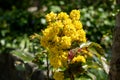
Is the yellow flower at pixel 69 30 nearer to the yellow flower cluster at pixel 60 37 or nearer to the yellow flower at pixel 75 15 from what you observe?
the yellow flower cluster at pixel 60 37

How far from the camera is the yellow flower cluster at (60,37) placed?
105 inches

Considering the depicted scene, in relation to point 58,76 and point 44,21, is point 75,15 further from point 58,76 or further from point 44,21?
point 44,21

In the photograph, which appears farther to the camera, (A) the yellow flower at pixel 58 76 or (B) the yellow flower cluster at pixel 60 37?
(A) the yellow flower at pixel 58 76

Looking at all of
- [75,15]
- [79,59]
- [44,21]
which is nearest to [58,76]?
[79,59]

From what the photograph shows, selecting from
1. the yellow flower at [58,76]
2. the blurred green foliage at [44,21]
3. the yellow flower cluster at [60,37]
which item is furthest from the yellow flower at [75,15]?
the blurred green foliage at [44,21]

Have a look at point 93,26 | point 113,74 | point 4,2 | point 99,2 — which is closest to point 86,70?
point 113,74

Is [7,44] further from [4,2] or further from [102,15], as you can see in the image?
[4,2]

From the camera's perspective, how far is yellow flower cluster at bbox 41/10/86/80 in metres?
2.66

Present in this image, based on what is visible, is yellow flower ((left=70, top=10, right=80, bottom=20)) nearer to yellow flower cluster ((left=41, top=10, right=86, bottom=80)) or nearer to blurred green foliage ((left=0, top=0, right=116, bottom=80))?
yellow flower cluster ((left=41, top=10, right=86, bottom=80))

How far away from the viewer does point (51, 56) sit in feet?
8.84

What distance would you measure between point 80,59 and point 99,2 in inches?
140

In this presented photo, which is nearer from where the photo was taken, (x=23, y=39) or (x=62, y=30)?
(x=62, y=30)

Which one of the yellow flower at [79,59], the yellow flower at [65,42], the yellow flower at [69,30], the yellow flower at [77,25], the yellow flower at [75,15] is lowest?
the yellow flower at [79,59]

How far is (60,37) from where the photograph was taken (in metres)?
2.69
